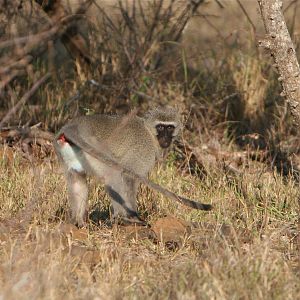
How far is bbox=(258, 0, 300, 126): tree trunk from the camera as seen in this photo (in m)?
6.54

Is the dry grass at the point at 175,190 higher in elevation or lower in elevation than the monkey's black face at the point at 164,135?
lower

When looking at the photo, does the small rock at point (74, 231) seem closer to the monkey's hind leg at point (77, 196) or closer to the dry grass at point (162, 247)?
the dry grass at point (162, 247)

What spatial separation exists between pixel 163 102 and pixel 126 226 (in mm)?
3214

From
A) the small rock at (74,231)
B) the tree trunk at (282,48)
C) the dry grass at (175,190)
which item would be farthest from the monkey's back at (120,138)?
the tree trunk at (282,48)

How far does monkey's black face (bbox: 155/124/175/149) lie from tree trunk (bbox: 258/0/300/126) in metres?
0.98

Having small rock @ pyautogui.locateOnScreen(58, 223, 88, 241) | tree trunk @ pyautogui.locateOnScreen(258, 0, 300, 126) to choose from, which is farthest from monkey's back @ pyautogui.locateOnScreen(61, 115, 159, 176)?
tree trunk @ pyautogui.locateOnScreen(258, 0, 300, 126)

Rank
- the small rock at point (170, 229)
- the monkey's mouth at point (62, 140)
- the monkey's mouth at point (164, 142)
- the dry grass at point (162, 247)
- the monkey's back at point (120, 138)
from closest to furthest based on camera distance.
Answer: the dry grass at point (162, 247), the small rock at point (170, 229), the monkey's mouth at point (62, 140), the monkey's back at point (120, 138), the monkey's mouth at point (164, 142)

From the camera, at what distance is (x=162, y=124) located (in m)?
6.74

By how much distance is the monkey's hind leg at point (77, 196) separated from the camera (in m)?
6.28

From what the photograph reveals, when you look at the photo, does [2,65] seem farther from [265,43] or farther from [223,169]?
[223,169]

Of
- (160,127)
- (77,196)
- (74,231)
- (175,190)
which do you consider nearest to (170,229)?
(74,231)

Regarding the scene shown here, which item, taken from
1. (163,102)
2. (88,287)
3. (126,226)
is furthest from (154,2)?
(88,287)

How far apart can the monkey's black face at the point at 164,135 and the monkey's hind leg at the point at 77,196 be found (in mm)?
734

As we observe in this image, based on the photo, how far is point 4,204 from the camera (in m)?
6.49
